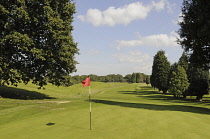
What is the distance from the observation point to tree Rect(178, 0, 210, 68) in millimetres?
20561

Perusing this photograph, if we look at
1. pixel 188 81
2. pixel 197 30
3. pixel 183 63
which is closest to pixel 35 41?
pixel 197 30

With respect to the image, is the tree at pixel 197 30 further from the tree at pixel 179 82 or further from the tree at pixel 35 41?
the tree at pixel 179 82

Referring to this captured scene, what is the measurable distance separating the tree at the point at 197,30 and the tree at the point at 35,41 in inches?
730

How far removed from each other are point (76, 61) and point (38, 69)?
6935mm

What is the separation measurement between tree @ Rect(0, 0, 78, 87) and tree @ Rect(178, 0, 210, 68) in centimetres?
1854

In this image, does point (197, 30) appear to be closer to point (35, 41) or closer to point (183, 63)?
point (35, 41)

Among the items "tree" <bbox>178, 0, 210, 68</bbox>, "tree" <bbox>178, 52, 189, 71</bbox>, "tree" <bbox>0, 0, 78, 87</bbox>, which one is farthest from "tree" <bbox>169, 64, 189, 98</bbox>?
"tree" <bbox>0, 0, 78, 87</bbox>

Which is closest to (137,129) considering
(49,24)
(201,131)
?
(201,131)

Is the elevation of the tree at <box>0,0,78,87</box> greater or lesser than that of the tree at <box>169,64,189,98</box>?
greater

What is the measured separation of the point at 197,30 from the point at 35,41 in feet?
76.9

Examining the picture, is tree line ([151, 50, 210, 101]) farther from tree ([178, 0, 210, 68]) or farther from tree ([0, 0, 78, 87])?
tree ([0, 0, 78, 87])

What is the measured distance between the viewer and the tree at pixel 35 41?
25.4 metres

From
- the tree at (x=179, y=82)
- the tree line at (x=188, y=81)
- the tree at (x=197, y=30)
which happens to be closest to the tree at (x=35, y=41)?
the tree at (x=197, y=30)

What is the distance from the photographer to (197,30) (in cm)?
2169
